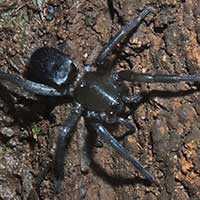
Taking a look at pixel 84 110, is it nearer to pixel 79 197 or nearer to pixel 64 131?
pixel 64 131

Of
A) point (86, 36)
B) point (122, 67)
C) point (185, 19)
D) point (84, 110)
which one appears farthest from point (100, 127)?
point (185, 19)

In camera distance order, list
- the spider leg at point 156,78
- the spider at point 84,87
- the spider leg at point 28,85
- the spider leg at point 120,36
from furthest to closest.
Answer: the spider leg at point 28,85 < the spider at point 84,87 < the spider leg at point 120,36 < the spider leg at point 156,78

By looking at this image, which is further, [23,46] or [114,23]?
[23,46]

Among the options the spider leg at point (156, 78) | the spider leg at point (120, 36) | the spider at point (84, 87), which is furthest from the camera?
the spider at point (84, 87)

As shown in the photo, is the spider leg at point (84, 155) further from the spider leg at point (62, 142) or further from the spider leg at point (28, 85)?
the spider leg at point (28, 85)

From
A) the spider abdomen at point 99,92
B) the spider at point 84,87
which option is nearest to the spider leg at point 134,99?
the spider at point 84,87

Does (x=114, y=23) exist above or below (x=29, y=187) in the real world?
above

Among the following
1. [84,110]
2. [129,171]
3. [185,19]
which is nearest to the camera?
[185,19]

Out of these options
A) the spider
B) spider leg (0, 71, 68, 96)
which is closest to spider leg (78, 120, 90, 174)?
the spider
